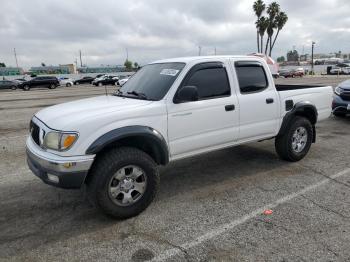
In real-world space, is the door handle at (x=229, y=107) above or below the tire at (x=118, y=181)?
above

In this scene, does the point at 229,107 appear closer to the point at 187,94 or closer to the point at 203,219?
the point at 187,94

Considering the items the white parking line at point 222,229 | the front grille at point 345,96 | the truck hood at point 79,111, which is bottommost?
the white parking line at point 222,229

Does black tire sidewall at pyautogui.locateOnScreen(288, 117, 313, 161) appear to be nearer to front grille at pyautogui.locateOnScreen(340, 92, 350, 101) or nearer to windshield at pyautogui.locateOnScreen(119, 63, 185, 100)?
windshield at pyautogui.locateOnScreen(119, 63, 185, 100)

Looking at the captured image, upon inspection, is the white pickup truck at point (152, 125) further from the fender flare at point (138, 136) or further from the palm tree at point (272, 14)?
the palm tree at point (272, 14)

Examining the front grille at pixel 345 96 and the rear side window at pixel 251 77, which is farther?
the front grille at pixel 345 96

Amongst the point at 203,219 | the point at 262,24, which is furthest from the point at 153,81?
the point at 262,24

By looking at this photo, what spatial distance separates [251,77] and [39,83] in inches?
1521

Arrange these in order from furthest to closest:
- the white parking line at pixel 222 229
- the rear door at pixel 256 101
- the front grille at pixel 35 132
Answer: the rear door at pixel 256 101 → the front grille at pixel 35 132 → the white parking line at pixel 222 229

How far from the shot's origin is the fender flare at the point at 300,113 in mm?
5521

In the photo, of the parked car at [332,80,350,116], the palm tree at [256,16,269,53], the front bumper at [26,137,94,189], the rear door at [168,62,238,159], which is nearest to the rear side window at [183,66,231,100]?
the rear door at [168,62,238,159]

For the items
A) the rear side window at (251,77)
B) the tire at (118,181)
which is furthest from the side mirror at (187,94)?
the rear side window at (251,77)

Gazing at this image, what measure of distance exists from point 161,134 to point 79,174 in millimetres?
1094

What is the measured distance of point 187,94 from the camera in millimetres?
4059

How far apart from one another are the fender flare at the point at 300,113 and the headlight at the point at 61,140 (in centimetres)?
348
